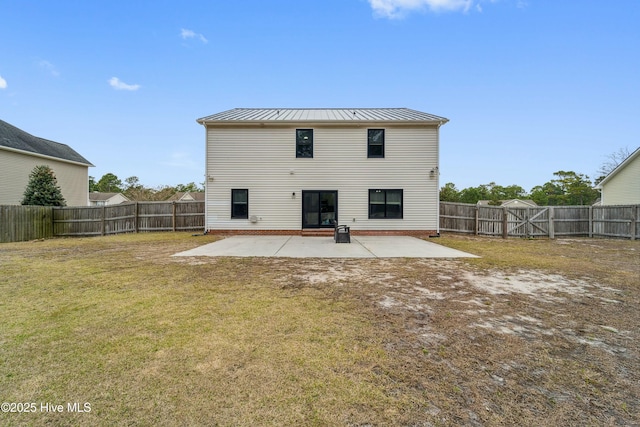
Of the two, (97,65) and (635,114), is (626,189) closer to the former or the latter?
(635,114)

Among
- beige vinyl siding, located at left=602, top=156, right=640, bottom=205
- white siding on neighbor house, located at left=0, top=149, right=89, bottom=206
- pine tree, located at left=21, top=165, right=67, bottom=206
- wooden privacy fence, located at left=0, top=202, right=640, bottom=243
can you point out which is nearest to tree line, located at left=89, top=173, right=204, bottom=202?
white siding on neighbor house, located at left=0, top=149, right=89, bottom=206

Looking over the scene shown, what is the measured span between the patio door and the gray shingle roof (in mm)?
18353

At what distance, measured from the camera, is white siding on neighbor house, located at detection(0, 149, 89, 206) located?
52.9ft

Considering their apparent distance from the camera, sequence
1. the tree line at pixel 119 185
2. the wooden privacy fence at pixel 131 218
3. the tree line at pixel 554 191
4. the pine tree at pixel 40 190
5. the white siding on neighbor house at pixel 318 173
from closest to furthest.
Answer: the white siding on neighbor house at pixel 318 173
the pine tree at pixel 40 190
the wooden privacy fence at pixel 131 218
the tree line at pixel 554 191
the tree line at pixel 119 185

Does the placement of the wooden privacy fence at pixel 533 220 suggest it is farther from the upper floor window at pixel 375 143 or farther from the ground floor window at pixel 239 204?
A: the ground floor window at pixel 239 204

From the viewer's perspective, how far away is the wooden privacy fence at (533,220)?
45.1 ft

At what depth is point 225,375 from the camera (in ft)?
7.47

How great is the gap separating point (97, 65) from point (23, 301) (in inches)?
729

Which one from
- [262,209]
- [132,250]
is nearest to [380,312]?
[132,250]

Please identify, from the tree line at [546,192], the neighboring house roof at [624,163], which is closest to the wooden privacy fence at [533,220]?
the neighboring house roof at [624,163]

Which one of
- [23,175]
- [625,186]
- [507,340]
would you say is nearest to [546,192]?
[625,186]

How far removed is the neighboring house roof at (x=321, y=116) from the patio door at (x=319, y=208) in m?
3.65

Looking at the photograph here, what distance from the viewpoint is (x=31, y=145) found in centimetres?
1855

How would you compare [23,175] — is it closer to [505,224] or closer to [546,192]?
[505,224]
